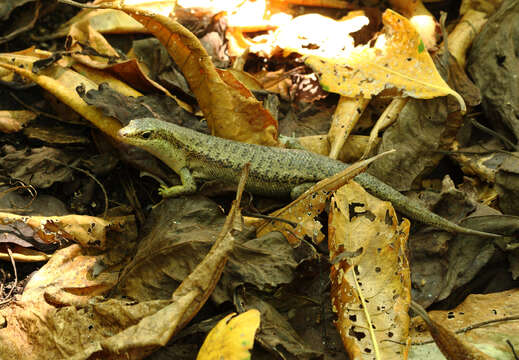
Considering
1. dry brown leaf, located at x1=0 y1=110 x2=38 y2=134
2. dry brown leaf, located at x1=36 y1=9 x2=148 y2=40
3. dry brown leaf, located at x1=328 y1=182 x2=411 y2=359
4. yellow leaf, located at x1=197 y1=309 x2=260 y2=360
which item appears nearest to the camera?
yellow leaf, located at x1=197 y1=309 x2=260 y2=360

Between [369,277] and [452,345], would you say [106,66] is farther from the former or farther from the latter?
[452,345]

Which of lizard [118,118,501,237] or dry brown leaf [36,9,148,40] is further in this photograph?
dry brown leaf [36,9,148,40]

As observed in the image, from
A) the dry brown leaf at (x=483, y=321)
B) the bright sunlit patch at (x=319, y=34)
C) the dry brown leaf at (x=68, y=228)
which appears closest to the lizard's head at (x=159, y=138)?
the dry brown leaf at (x=68, y=228)

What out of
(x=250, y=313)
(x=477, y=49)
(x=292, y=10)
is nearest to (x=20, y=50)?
(x=292, y=10)

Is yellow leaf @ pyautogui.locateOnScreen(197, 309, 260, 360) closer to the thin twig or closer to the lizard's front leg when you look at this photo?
the lizard's front leg

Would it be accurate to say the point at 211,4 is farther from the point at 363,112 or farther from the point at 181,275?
the point at 181,275

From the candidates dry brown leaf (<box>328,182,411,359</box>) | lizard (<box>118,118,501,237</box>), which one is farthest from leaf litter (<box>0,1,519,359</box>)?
lizard (<box>118,118,501,237</box>)

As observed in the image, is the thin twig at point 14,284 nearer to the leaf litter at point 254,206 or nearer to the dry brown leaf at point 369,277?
the leaf litter at point 254,206
